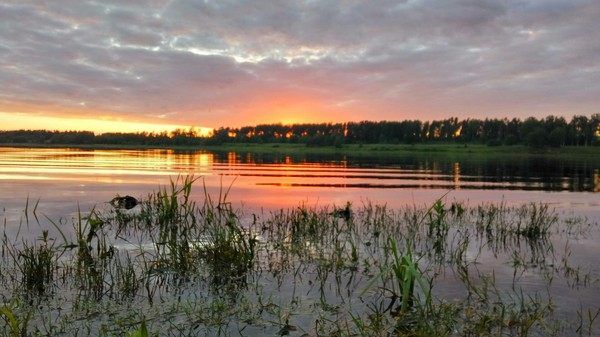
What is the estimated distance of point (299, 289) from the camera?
378 inches

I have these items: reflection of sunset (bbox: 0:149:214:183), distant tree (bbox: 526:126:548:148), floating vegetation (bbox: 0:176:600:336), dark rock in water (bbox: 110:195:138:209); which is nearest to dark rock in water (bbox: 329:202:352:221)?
floating vegetation (bbox: 0:176:600:336)

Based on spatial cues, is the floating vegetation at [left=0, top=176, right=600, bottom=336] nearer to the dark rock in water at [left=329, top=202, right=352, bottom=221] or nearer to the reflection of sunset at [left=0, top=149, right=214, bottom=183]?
the dark rock in water at [left=329, top=202, right=352, bottom=221]

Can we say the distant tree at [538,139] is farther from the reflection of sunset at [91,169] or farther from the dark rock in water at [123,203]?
the dark rock in water at [123,203]

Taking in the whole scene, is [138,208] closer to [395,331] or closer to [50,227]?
[50,227]

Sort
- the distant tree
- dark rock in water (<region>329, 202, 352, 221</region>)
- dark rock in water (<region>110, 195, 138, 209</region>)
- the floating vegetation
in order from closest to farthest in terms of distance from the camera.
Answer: the floating vegetation → dark rock in water (<region>329, 202, 352, 221</region>) → dark rock in water (<region>110, 195, 138, 209</region>) → the distant tree

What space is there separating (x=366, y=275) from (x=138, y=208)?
15.2 meters

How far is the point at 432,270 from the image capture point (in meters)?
11.3

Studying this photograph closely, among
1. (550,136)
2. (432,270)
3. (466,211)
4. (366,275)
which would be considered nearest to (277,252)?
(366,275)

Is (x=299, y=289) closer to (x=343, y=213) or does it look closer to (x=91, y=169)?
(x=343, y=213)

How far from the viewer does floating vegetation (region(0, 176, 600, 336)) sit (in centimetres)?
732

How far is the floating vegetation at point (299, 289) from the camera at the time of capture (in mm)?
7320

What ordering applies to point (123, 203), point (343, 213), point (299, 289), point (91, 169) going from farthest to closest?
point (91, 169)
point (123, 203)
point (343, 213)
point (299, 289)

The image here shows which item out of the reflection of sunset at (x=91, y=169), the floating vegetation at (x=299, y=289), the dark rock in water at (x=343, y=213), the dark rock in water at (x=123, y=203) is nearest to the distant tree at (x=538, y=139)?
the reflection of sunset at (x=91, y=169)

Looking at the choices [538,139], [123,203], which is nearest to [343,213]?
[123,203]
